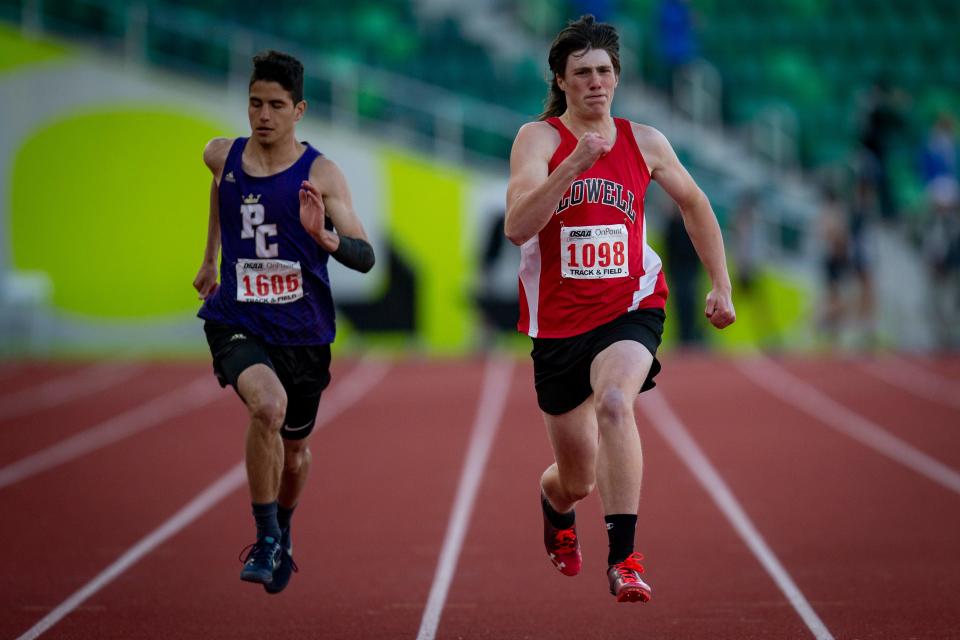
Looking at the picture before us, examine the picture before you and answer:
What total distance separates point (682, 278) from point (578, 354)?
481 inches

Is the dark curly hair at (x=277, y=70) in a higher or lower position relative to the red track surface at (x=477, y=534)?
higher

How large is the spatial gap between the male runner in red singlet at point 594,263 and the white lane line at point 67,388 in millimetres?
8076

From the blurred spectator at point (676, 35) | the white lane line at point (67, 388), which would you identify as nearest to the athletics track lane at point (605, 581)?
the white lane line at point (67, 388)

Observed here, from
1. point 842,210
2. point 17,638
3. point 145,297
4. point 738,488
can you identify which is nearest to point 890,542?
point 738,488

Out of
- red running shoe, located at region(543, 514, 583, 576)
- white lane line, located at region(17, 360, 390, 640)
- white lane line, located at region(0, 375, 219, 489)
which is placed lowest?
white lane line, located at region(0, 375, 219, 489)

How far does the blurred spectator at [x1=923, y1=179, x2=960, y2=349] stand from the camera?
16766 millimetres

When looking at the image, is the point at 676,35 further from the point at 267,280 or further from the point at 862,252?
the point at 267,280

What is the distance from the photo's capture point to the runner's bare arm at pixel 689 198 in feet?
15.3

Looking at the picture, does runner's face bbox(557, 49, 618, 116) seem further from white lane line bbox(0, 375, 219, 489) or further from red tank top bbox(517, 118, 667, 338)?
white lane line bbox(0, 375, 219, 489)

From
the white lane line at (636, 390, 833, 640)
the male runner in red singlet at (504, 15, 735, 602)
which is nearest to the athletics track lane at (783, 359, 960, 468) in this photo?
the white lane line at (636, 390, 833, 640)

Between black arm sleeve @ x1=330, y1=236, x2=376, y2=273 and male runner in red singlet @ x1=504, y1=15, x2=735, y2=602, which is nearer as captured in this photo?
male runner in red singlet @ x1=504, y1=15, x2=735, y2=602

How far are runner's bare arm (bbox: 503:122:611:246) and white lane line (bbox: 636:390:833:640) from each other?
5.41 ft

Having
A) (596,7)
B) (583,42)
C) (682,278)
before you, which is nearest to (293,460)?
(583,42)

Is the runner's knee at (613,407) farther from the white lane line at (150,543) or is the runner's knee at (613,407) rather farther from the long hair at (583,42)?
the white lane line at (150,543)
